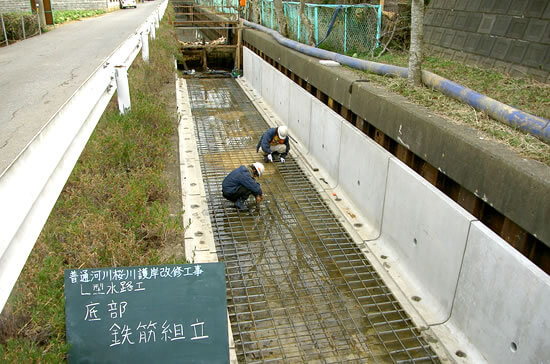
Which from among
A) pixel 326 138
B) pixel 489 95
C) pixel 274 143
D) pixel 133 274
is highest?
pixel 489 95

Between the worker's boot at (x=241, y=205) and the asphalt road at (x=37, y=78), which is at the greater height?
the asphalt road at (x=37, y=78)

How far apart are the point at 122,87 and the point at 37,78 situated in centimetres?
219

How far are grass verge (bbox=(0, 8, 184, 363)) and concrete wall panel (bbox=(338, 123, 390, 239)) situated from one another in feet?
8.88

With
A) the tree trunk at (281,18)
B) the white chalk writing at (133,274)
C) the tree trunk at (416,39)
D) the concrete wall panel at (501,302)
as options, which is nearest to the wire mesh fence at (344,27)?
the tree trunk at (281,18)

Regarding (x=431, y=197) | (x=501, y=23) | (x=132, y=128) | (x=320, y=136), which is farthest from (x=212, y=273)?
(x=501, y=23)

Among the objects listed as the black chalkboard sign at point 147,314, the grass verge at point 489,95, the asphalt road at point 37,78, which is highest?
the grass verge at point 489,95

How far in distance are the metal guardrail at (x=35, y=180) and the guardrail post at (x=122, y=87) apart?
2412 mm

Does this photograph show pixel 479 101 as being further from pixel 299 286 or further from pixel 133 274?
pixel 133 274

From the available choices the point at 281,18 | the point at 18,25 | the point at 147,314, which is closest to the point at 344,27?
the point at 281,18

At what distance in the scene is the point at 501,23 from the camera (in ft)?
27.1

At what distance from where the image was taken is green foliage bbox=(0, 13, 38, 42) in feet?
57.0

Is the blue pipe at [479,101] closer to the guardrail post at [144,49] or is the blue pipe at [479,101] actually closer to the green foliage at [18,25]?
the guardrail post at [144,49]

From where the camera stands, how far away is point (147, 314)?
126 inches

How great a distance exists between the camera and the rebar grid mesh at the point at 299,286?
4926mm
